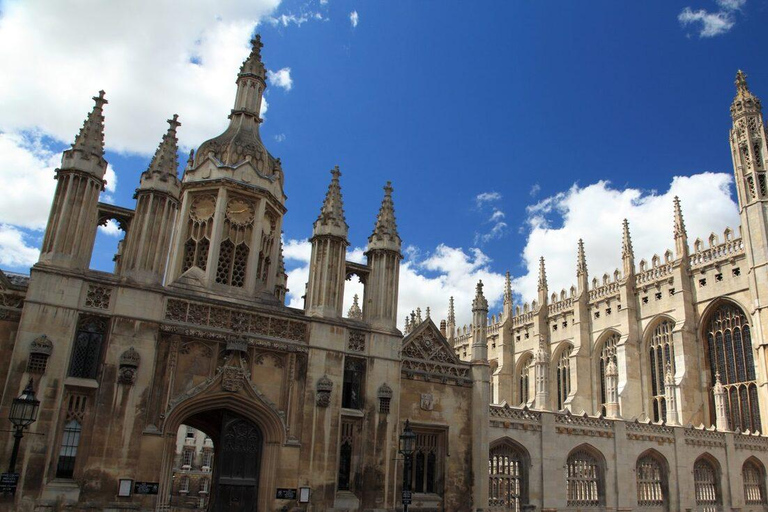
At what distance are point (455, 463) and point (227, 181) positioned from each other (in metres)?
12.1

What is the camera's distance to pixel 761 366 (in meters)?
35.5

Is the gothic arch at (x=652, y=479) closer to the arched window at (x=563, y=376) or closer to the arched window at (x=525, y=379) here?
the arched window at (x=563, y=376)

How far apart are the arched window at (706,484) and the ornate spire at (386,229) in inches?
765

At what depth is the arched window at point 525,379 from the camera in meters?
54.8

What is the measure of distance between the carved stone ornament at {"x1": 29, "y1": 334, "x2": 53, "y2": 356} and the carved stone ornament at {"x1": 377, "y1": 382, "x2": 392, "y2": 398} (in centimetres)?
924

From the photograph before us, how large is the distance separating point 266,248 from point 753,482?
91.6 ft

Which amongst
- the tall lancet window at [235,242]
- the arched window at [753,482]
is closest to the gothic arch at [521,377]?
the arched window at [753,482]

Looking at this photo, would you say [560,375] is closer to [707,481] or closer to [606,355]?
[606,355]

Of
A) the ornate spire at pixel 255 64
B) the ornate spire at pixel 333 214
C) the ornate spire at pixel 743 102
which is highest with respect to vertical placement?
the ornate spire at pixel 743 102

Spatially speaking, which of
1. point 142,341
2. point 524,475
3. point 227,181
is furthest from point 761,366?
point 142,341

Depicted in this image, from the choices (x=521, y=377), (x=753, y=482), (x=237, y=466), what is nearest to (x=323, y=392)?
(x=237, y=466)

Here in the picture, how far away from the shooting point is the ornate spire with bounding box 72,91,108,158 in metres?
16.6

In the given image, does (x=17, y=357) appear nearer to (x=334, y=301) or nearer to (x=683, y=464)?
(x=334, y=301)

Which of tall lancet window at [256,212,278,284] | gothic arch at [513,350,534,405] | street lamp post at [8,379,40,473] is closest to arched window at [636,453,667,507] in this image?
tall lancet window at [256,212,278,284]
